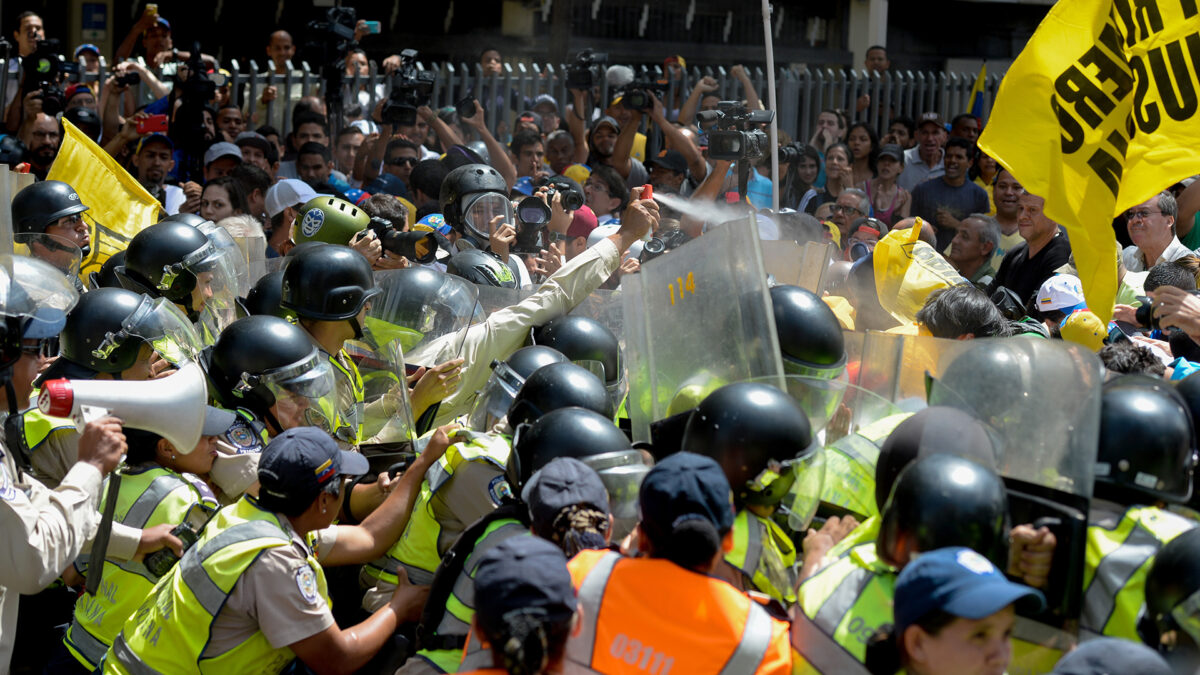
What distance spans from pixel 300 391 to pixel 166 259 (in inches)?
58.9

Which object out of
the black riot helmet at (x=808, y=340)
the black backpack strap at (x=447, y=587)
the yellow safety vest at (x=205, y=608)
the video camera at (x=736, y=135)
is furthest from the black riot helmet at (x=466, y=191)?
the black backpack strap at (x=447, y=587)

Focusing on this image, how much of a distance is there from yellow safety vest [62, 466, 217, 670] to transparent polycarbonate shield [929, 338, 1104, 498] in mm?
2159

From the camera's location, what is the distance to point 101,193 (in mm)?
6742

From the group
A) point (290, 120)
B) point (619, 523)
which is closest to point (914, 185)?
point (290, 120)

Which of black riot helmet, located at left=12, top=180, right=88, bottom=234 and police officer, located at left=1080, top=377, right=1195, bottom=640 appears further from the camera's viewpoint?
black riot helmet, located at left=12, top=180, right=88, bottom=234

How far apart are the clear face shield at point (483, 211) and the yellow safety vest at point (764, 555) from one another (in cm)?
362

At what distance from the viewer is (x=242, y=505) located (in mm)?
3281

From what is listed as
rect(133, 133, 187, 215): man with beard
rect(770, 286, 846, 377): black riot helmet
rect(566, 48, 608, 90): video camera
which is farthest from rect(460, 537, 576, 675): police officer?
rect(566, 48, 608, 90): video camera

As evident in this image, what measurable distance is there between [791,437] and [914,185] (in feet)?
24.4

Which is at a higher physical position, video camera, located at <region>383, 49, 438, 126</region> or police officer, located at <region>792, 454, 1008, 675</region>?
video camera, located at <region>383, 49, 438, 126</region>

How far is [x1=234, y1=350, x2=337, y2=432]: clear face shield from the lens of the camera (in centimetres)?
418

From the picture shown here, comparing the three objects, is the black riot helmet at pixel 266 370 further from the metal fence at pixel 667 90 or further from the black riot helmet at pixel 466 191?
the metal fence at pixel 667 90

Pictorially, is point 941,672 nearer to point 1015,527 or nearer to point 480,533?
point 1015,527

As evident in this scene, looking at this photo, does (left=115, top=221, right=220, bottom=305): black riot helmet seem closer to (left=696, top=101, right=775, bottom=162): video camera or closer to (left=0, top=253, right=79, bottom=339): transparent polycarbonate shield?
(left=0, top=253, right=79, bottom=339): transparent polycarbonate shield
